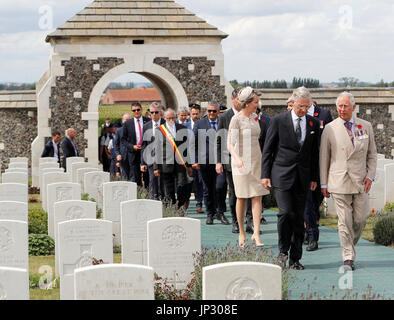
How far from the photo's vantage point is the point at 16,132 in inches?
834

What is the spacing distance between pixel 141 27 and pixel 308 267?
12.4 meters

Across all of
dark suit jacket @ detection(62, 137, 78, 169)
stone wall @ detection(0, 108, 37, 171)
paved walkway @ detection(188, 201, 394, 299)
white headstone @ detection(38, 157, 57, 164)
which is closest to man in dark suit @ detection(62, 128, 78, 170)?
dark suit jacket @ detection(62, 137, 78, 169)

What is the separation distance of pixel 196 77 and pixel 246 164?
10666mm

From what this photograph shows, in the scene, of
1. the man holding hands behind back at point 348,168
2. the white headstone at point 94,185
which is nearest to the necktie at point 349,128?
the man holding hands behind back at point 348,168

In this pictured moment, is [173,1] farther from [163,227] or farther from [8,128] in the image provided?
[163,227]

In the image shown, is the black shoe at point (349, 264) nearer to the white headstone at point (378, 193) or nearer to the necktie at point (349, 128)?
the necktie at point (349, 128)

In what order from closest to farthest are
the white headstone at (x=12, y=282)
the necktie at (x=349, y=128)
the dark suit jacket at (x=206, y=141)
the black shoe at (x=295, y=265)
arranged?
the white headstone at (x=12, y=282) < the necktie at (x=349, y=128) < the black shoe at (x=295, y=265) < the dark suit jacket at (x=206, y=141)

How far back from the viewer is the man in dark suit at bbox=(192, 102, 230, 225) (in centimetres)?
1255

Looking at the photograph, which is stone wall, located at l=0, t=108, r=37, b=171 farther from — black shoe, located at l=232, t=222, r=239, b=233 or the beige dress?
the beige dress

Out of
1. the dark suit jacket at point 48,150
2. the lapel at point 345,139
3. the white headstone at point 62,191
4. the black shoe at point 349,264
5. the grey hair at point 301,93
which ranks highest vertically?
the grey hair at point 301,93

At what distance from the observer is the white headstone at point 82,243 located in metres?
7.60

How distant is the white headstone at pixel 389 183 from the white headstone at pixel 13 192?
651 centimetres

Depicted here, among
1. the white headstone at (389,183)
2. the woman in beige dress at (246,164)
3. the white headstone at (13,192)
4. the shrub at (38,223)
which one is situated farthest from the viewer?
the white headstone at (389,183)

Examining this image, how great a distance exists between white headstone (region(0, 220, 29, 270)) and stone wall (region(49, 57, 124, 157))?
12.3 m
